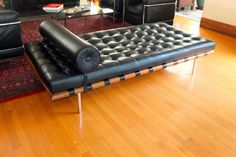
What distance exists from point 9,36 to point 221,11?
11.9 feet

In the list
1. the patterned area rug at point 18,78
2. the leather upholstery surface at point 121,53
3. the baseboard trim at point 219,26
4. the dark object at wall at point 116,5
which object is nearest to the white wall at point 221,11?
the baseboard trim at point 219,26

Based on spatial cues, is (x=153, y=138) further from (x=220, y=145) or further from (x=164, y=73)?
(x=164, y=73)

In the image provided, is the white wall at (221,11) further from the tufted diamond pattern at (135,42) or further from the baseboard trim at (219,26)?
the tufted diamond pattern at (135,42)

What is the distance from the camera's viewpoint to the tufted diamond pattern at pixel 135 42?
2.19 m

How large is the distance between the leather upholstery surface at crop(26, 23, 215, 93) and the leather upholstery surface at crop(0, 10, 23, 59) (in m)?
0.47

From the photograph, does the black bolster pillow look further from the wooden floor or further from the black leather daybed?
the wooden floor

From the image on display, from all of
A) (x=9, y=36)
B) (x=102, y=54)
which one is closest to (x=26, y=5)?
(x=9, y=36)

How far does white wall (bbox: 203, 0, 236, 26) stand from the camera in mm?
4188

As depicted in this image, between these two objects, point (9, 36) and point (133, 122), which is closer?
point (133, 122)

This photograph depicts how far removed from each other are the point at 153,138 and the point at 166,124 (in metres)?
0.23

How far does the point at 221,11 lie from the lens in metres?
4.37

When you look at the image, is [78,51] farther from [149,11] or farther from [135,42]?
[149,11]

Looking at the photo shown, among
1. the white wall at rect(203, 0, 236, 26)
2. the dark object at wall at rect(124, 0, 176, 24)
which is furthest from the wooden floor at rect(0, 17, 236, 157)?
the white wall at rect(203, 0, 236, 26)

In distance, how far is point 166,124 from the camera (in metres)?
2.07
